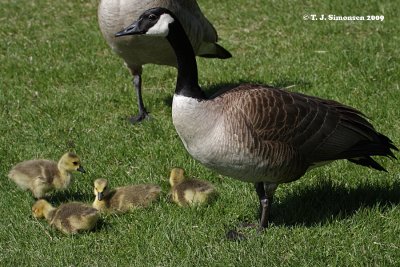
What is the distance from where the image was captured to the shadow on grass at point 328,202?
6207mm

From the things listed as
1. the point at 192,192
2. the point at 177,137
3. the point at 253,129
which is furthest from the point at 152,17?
the point at 177,137

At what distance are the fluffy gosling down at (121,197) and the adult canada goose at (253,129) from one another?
3.05ft

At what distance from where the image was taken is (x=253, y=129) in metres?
5.59

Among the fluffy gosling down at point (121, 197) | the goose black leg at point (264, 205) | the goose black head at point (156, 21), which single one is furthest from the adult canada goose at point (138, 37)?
the goose black leg at point (264, 205)

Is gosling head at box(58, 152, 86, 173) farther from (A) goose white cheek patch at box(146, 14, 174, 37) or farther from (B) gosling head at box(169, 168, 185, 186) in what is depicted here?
(A) goose white cheek patch at box(146, 14, 174, 37)

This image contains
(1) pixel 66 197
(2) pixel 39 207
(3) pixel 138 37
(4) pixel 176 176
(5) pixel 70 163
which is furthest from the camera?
(3) pixel 138 37

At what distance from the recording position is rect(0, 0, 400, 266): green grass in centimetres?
574

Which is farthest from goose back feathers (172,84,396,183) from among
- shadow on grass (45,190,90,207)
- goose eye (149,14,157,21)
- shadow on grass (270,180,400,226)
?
shadow on grass (45,190,90,207)

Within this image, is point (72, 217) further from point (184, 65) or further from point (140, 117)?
point (140, 117)

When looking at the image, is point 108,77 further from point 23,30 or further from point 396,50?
point 396,50

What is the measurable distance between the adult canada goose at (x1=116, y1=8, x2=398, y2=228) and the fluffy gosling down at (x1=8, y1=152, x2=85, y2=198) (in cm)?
137

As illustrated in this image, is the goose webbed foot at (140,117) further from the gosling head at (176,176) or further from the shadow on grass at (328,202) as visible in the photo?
the shadow on grass at (328,202)

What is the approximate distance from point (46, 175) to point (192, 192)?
1370mm

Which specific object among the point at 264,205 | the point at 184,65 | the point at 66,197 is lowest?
the point at 66,197
